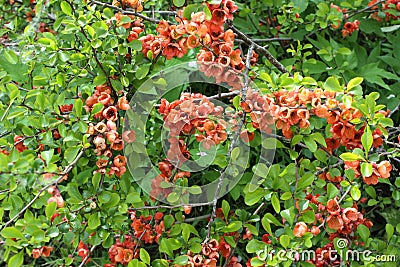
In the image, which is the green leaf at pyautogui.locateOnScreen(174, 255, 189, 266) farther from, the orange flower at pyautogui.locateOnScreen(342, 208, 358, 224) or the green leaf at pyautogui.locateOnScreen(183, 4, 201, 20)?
the green leaf at pyautogui.locateOnScreen(183, 4, 201, 20)

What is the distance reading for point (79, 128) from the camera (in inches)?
50.8

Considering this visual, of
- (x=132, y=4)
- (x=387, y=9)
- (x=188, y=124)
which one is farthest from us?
(x=387, y=9)

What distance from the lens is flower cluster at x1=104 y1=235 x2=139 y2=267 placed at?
59.4 inches

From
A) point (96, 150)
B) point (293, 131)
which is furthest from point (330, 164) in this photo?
point (96, 150)

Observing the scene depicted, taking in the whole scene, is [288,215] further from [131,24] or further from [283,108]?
[131,24]

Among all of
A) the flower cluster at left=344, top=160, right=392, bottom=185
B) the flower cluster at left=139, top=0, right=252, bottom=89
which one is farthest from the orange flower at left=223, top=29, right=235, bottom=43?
the flower cluster at left=344, top=160, right=392, bottom=185

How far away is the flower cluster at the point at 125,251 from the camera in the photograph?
1508mm

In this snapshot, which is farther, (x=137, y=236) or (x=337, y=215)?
(x=137, y=236)

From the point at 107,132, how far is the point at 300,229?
54 centimetres

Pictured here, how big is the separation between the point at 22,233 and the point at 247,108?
0.64 metres

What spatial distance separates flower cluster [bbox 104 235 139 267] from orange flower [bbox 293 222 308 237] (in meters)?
0.48

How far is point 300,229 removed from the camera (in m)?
1.30

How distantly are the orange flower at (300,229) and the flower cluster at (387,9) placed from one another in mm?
1225

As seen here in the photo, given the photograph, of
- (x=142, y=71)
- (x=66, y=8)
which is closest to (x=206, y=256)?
(x=142, y=71)
